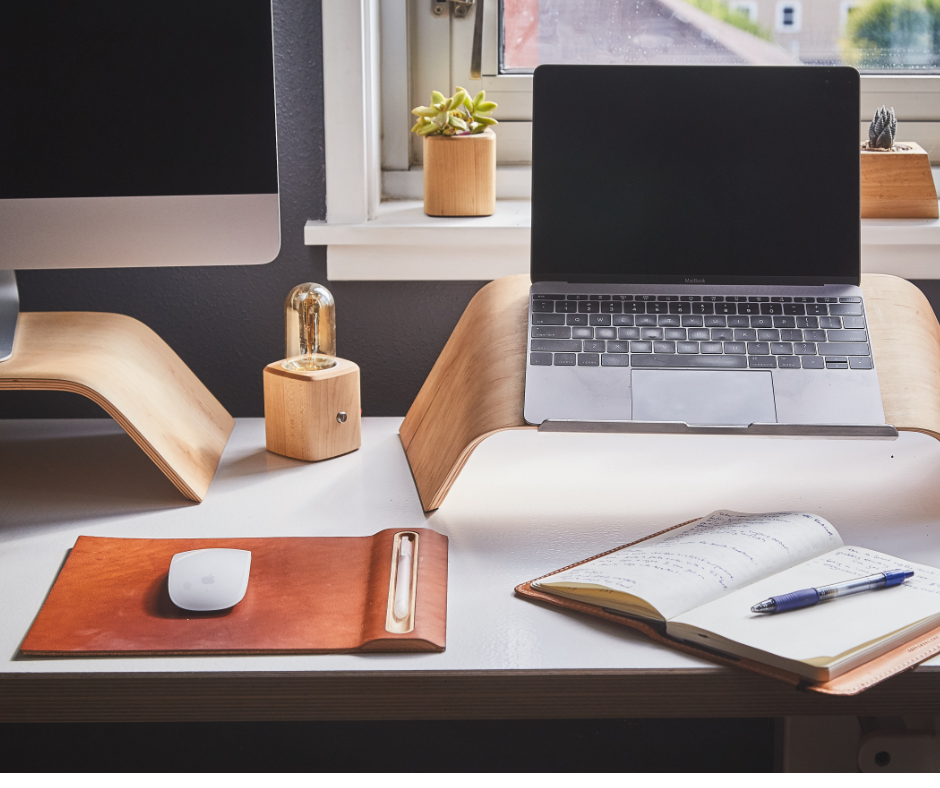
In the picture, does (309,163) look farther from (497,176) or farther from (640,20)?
(640,20)

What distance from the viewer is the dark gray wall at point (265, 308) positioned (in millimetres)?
1137

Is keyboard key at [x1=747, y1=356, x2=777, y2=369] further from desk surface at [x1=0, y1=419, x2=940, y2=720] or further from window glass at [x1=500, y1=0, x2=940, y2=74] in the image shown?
window glass at [x1=500, y1=0, x2=940, y2=74]

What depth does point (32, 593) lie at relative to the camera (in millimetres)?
683

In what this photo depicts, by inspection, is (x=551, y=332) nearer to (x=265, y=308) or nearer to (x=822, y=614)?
(x=822, y=614)

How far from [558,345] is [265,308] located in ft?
1.56

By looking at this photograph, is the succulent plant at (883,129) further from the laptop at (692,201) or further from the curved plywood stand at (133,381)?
the curved plywood stand at (133,381)

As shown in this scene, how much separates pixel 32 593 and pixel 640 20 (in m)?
1.02

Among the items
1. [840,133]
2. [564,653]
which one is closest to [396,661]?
[564,653]

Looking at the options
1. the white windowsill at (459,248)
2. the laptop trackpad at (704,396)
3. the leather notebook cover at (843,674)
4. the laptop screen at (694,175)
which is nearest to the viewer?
the leather notebook cover at (843,674)

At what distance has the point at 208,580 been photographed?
655 millimetres

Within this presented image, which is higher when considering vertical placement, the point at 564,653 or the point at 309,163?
the point at 309,163

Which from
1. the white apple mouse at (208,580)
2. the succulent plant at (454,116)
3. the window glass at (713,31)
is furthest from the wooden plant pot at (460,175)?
the white apple mouse at (208,580)

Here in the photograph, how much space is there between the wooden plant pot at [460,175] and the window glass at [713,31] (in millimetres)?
203

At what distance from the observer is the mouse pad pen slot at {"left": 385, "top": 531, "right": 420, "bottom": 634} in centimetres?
62
